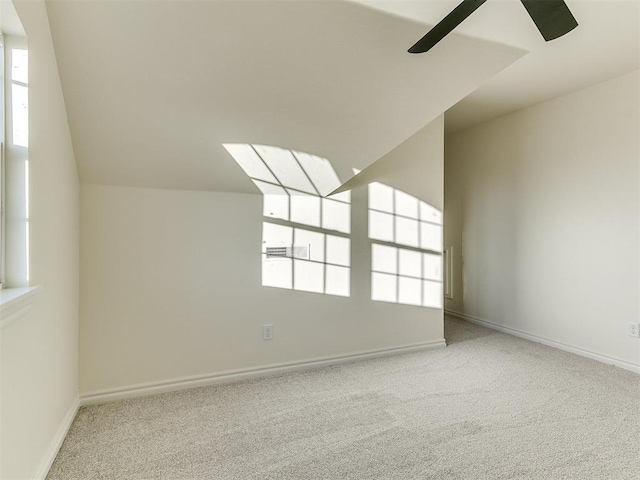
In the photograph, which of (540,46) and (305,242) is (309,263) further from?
(540,46)

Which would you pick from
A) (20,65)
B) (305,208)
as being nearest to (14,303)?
(20,65)

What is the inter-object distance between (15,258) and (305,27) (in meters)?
1.51

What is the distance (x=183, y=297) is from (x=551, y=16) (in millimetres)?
2476

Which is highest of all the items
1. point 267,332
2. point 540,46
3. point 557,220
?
point 540,46

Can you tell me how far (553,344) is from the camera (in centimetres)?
347

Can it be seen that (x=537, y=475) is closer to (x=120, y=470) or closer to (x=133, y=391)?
(x=120, y=470)

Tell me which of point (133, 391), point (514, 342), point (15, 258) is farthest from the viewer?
point (514, 342)

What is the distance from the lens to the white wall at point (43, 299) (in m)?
1.28

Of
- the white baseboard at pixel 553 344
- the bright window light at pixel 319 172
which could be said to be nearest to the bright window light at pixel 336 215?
the bright window light at pixel 319 172

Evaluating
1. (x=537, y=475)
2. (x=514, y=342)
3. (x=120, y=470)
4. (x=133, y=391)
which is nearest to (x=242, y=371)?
(x=133, y=391)

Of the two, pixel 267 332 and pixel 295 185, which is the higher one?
pixel 295 185

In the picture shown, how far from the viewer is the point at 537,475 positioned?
1.58 meters

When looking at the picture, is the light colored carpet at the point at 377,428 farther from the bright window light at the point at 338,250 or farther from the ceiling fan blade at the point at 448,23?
the ceiling fan blade at the point at 448,23

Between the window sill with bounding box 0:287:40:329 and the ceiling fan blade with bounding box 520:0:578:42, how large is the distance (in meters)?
1.99
